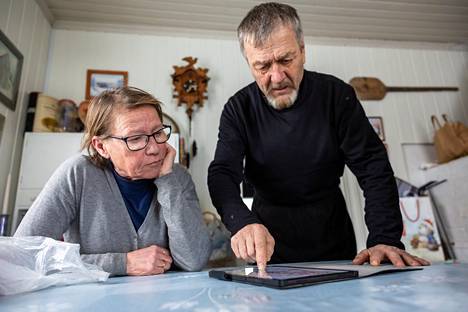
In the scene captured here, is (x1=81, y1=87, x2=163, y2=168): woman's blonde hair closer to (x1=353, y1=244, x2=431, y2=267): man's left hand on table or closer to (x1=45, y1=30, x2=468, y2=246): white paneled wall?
(x1=353, y1=244, x2=431, y2=267): man's left hand on table

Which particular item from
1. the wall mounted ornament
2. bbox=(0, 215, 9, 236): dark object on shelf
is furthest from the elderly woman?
the wall mounted ornament

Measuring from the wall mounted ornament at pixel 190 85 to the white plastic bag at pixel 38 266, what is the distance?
1956 millimetres

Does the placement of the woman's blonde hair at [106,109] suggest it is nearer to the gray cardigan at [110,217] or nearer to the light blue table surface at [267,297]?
the gray cardigan at [110,217]

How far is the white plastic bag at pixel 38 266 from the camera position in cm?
45

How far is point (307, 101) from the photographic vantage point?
1013 mm

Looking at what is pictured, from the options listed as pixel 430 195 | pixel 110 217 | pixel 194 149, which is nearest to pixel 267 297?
pixel 110 217

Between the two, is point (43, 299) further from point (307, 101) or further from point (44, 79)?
point (44, 79)

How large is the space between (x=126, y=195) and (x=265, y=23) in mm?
654

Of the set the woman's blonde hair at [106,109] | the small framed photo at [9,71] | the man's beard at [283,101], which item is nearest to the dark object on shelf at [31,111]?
the small framed photo at [9,71]

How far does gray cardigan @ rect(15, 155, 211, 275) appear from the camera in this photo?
32.2 inches

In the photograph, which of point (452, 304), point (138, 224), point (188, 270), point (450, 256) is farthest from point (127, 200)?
point (450, 256)

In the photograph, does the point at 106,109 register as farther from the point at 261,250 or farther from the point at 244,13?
the point at 244,13

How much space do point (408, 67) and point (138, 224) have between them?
9.98 feet

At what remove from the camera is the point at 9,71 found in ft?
6.05
